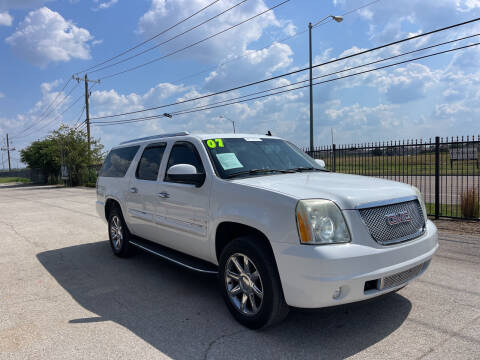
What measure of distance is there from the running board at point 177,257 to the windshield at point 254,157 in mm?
1042

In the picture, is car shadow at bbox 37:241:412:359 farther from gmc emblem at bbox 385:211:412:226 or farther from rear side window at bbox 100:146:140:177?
rear side window at bbox 100:146:140:177

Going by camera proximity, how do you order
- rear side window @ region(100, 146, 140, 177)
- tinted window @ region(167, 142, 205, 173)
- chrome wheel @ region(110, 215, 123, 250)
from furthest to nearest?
chrome wheel @ region(110, 215, 123, 250)
rear side window @ region(100, 146, 140, 177)
tinted window @ region(167, 142, 205, 173)

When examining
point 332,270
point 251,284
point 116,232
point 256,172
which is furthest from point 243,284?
point 116,232

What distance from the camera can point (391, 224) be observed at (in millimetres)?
3357

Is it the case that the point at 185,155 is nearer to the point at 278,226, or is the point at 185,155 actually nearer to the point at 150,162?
the point at 150,162

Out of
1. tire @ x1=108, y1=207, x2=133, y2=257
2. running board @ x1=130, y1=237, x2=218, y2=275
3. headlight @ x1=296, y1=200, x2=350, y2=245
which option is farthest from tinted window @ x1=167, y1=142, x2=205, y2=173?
tire @ x1=108, y1=207, x2=133, y2=257

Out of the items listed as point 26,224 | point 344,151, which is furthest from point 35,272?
point 344,151

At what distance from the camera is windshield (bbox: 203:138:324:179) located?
420cm

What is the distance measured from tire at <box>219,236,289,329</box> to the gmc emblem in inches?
42.6

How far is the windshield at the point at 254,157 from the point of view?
4.20 m

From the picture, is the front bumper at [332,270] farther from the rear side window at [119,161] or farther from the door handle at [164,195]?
the rear side window at [119,161]

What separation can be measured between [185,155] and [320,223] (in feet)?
7.13

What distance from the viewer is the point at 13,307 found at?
14.2 feet

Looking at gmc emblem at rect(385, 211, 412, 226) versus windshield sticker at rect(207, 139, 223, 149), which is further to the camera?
windshield sticker at rect(207, 139, 223, 149)
